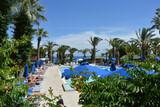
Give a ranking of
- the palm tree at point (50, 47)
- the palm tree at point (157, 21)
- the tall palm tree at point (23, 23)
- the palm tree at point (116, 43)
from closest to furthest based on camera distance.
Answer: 1. the tall palm tree at point (23, 23)
2. the palm tree at point (157, 21)
3. the palm tree at point (116, 43)
4. the palm tree at point (50, 47)

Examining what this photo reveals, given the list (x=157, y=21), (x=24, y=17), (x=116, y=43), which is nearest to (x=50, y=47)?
(x=116, y=43)

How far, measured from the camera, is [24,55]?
33.4 meters

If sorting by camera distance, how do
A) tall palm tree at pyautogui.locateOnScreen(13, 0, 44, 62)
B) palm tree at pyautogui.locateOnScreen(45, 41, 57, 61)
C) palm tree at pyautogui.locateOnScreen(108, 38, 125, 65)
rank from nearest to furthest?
tall palm tree at pyautogui.locateOnScreen(13, 0, 44, 62) < palm tree at pyautogui.locateOnScreen(108, 38, 125, 65) < palm tree at pyautogui.locateOnScreen(45, 41, 57, 61)

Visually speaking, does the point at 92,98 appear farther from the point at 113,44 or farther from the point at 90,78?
the point at 113,44

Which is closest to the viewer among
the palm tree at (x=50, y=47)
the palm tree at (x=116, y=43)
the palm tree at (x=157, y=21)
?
the palm tree at (x=157, y=21)

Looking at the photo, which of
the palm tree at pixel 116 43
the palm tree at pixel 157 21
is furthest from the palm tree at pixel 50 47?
the palm tree at pixel 157 21

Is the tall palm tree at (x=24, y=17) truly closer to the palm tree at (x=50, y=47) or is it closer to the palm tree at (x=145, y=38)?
the palm tree at (x=145, y=38)

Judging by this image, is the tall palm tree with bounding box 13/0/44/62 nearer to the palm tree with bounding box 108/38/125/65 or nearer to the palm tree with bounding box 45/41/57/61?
the palm tree with bounding box 108/38/125/65

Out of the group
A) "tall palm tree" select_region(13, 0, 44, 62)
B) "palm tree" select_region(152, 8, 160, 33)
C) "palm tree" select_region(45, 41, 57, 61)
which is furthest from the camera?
"palm tree" select_region(45, 41, 57, 61)

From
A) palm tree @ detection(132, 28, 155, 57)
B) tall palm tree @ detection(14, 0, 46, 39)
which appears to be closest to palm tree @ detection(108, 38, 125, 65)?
palm tree @ detection(132, 28, 155, 57)

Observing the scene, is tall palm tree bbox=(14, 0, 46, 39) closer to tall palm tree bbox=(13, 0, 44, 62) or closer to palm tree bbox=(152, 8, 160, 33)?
tall palm tree bbox=(13, 0, 44, 62)

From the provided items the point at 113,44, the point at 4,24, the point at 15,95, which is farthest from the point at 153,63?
the point at 113,44

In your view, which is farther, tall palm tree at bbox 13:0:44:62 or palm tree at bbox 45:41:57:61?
palm tree at bbox 45:41:57:61

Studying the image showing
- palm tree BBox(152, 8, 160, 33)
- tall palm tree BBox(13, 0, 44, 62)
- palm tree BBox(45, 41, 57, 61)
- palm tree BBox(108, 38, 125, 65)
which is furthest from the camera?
palm tree BBox(45, 41, 57, 61)
